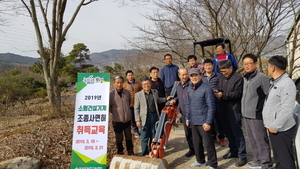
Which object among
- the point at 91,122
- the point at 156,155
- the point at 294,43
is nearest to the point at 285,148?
the point at 156,155

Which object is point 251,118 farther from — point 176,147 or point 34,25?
point 34,25

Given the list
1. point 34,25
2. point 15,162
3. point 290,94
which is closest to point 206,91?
point 290,94

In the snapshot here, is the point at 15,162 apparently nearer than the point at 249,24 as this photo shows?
Yes

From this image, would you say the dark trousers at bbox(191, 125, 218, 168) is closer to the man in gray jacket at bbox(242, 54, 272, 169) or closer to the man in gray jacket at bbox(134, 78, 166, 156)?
the man in gray jacket at bbox(242, 54, 272, 169)

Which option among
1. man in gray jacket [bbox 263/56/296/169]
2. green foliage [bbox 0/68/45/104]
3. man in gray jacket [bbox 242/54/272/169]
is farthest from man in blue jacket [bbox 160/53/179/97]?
green foliage [bbox 0/68/45/104]

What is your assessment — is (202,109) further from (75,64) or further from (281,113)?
(75,64)

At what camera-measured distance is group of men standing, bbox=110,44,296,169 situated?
2.68 metres

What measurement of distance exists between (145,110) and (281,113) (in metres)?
2.23

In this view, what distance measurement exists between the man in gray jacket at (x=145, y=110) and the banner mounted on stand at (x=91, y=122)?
2.07 feet

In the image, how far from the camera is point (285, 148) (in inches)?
105

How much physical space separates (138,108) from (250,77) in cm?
203

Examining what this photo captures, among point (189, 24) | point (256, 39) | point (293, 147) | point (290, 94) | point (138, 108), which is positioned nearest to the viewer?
point (290, 94)

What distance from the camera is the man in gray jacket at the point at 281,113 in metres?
2.54

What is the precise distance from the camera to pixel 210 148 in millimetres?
3479
